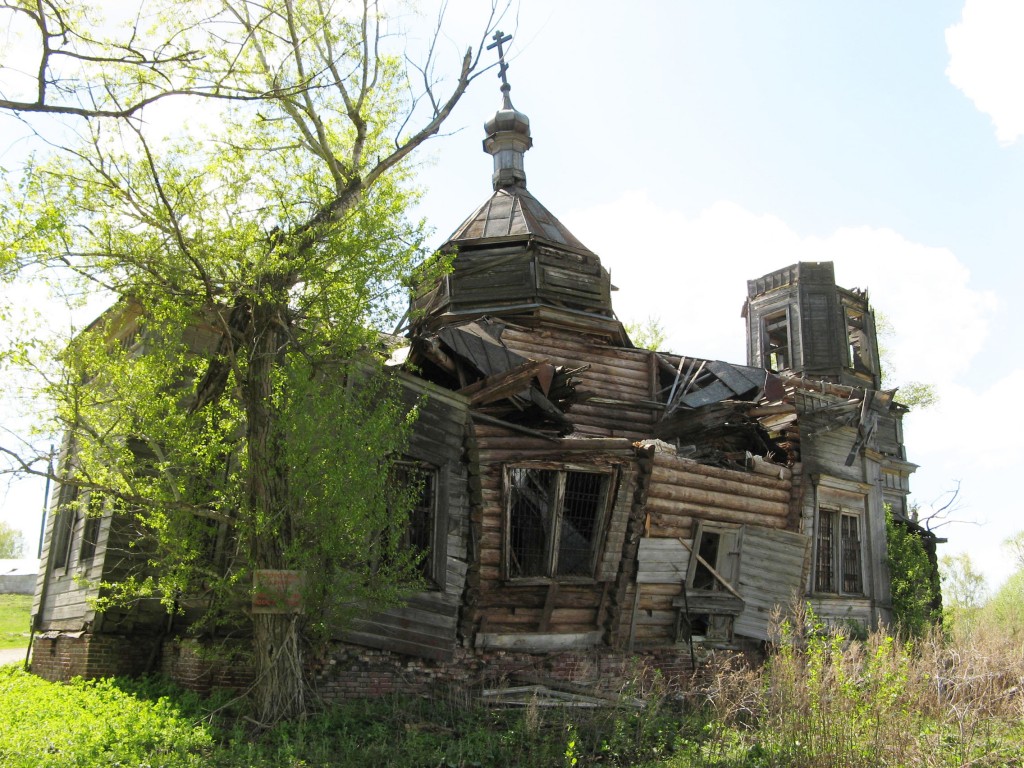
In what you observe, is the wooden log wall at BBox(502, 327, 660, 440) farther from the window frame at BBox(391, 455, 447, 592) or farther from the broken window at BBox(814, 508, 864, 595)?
the window frame at BBox(391, 455, 447, 592)

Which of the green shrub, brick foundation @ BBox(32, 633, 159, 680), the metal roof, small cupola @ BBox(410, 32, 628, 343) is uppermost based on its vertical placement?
the metal roof

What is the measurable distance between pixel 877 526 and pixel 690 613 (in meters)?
6.03

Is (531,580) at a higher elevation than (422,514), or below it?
below

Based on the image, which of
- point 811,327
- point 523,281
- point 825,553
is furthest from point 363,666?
point 811,327

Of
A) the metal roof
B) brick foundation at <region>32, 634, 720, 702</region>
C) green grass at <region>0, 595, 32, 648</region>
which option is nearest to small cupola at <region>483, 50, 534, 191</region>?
the metal roof

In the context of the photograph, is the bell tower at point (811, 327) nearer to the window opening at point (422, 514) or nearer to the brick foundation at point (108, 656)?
the window opening at point (422, 514)

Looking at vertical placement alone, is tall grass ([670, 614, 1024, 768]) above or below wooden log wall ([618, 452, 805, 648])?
below

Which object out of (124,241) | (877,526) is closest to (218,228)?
(124,241)

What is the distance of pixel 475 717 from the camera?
33.8 ft

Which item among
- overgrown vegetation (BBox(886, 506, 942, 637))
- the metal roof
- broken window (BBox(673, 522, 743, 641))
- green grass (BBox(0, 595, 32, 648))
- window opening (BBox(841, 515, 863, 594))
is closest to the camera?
broken window (BBox(673, 522, 743, 641))

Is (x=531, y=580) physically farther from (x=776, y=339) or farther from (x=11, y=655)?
(x=776, y=339)

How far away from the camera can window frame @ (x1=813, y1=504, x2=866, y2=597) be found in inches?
661

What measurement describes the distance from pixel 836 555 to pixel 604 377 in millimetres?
5895

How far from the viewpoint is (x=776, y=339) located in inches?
1203
